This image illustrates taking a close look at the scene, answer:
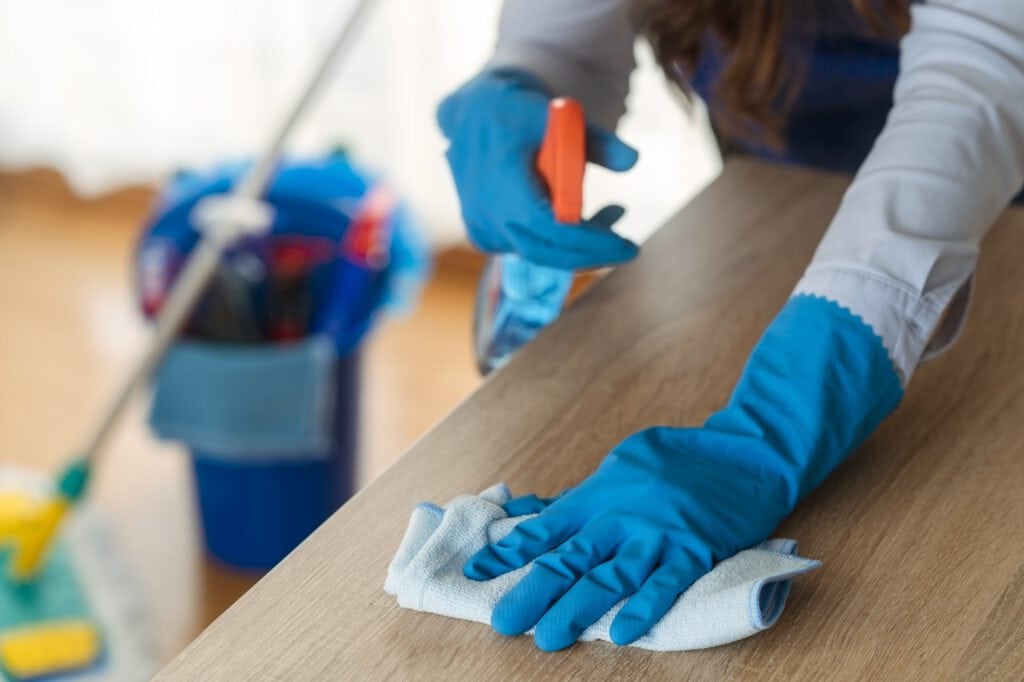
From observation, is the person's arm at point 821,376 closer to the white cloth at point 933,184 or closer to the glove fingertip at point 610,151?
the white cloth at point 933,184

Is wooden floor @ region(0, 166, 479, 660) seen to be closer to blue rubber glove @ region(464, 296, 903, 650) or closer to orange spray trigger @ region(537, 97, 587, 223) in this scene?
orange spray trigger @ region(537, 97, 587, 223)

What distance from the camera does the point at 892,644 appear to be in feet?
2.30

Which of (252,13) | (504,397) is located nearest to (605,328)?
(504,397)

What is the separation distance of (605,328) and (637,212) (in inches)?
55.2

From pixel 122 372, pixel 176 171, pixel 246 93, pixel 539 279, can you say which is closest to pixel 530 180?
pixel 539 279

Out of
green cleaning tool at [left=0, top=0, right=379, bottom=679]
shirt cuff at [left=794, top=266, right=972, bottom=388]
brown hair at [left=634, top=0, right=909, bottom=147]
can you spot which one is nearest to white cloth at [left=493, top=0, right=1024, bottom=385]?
shirt cuff at [left=794, top=266, right=972, bottom=388]

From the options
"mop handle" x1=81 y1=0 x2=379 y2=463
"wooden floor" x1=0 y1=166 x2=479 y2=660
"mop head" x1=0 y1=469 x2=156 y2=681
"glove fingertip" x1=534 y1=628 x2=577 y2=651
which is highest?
"glove fingertip" x1=534 y1=628 x2=577 y2=651

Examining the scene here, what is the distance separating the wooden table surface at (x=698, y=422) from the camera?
695 mm

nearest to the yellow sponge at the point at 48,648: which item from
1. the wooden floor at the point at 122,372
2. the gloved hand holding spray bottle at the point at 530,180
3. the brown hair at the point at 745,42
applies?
the wooden floor at the point at 122,372

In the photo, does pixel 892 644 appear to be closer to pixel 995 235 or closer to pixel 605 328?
pixel 605 328

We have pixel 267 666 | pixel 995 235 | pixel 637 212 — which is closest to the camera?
pixel 267 666

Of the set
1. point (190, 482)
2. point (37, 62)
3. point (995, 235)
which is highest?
point (995, 235)

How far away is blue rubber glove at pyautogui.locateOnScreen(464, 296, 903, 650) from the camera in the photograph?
0.71m

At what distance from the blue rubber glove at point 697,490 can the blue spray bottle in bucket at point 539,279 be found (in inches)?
6.9
